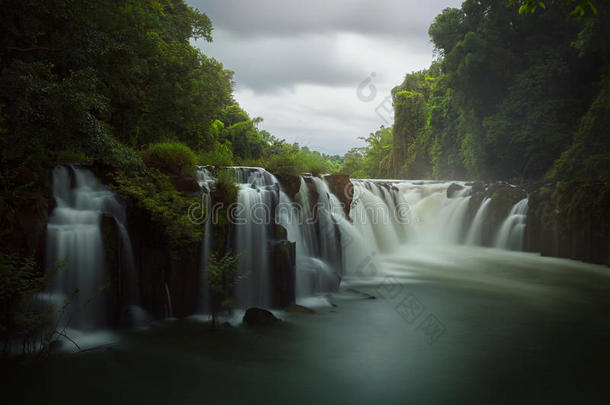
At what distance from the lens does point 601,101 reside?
52.7 ft

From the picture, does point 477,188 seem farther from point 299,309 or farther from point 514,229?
point 299,309

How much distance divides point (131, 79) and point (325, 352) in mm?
10274

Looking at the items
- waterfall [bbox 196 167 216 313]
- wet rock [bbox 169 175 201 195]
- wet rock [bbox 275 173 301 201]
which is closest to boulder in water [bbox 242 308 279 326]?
waterfall [bbox 196 167 216 313]

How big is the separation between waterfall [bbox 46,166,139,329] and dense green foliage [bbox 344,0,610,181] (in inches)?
678

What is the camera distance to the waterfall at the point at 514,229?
54.6 ft

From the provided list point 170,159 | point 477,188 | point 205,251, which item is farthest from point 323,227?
point 477,188

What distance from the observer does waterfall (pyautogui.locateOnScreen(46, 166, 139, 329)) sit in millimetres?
6609

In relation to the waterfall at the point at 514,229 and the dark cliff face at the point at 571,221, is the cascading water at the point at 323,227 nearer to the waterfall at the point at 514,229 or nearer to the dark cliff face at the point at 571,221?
the waterfall at the point at 514,229

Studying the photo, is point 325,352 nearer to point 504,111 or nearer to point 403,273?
point 403,273

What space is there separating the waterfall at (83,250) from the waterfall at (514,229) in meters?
15.8

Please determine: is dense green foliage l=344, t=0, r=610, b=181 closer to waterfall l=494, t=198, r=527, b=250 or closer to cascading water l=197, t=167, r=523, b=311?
waterfall l=494, t=198, r=527, b=250

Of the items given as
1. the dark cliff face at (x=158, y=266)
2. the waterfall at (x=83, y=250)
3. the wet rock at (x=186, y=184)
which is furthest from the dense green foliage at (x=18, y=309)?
the wet rock at (x=186, y=184)

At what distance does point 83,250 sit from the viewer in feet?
22.5

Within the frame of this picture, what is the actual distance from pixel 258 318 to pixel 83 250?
3.50m
